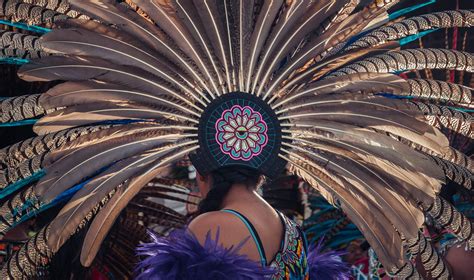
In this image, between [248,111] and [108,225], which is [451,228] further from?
[108,225]

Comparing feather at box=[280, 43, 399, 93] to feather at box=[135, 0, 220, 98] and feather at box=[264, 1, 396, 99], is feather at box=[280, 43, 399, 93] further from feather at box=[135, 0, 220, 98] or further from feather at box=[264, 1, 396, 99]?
feather at box=[135, 0, 220, 98]

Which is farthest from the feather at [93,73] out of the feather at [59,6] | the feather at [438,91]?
the feather at [438,91]

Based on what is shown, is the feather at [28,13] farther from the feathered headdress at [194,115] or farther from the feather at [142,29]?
the feather at [142,29]

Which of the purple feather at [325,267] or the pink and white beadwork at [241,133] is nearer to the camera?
the pink and white beadwork at [241,133]

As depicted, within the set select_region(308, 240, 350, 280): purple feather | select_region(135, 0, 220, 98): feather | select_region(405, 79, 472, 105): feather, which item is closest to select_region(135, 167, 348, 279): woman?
select_region(308, 240, 350, 280): purple feather

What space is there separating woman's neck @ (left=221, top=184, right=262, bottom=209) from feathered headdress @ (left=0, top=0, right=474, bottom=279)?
109 millimetres

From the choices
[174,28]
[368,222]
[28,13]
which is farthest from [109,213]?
[368,222]

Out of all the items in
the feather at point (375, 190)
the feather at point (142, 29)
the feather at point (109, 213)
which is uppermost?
the feather at point (142, 29)

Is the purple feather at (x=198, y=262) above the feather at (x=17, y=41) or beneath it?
beneath

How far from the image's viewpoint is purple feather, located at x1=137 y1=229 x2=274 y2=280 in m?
2.34

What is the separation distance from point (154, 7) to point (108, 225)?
2.70 ft

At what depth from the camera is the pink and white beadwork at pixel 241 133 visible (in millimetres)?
2773

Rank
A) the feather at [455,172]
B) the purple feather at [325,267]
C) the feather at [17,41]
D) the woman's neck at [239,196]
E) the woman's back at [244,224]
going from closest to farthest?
the woman's back at [244,224]
the woman's neck at [239,196]
the feather at [17,41]
the purple feather at [325,267]
the feather at [455,172]

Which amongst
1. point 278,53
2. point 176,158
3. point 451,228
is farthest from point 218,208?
point 451,228
